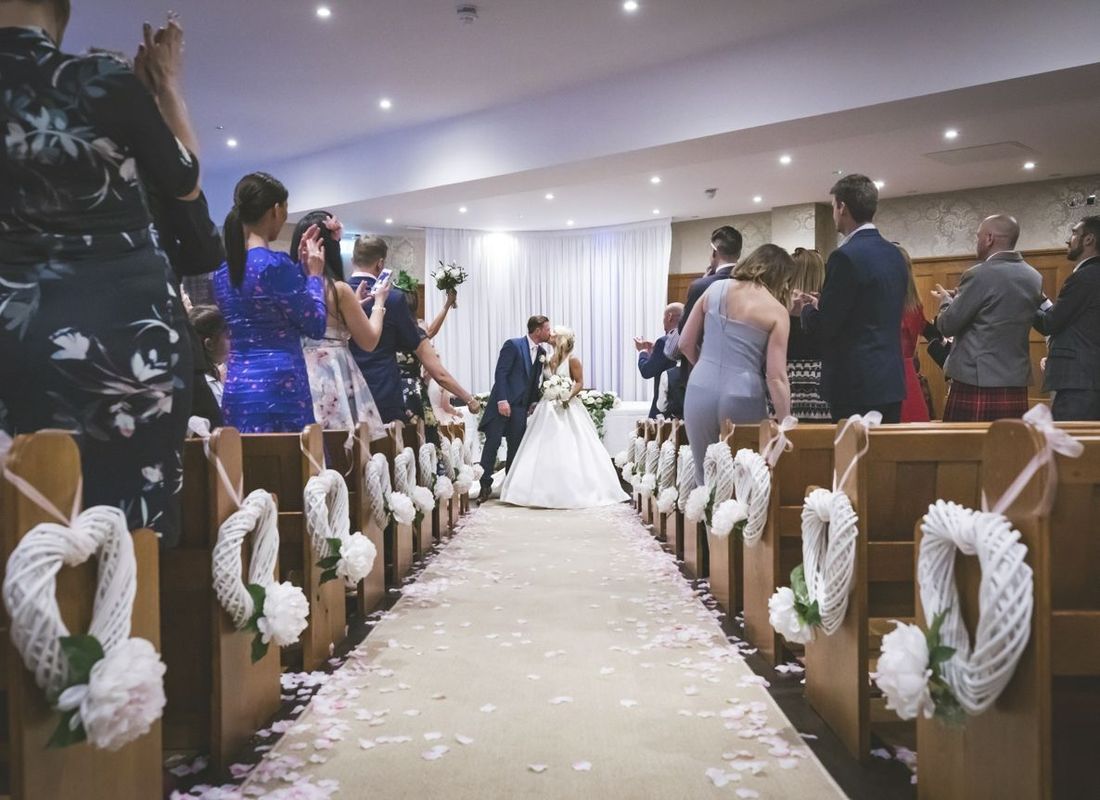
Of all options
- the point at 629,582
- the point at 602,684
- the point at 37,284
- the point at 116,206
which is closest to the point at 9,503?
the point at 37,284

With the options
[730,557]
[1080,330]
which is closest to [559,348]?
[1080,330]

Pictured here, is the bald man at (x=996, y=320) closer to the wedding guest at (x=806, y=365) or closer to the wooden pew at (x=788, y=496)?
the wedding guest at (x=806, y=365)

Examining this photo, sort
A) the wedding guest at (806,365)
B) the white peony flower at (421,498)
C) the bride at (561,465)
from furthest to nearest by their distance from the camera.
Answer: the bride at (561,465)
the wedding guest at (806,365)
the white peony flower at (421,498)

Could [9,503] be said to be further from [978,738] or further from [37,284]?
[978,738]

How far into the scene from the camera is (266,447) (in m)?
2.70

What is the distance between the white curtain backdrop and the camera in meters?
13.2

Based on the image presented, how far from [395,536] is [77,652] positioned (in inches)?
118

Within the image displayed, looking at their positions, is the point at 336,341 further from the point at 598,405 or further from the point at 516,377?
the point at 598,405

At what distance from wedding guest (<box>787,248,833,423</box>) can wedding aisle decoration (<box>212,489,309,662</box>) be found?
2837 millimetres

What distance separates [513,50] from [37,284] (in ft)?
20.3

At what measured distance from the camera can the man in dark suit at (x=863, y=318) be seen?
Result: 3500 millimetres

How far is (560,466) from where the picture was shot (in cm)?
743

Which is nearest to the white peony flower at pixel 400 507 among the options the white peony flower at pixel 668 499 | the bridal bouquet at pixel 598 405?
the white peony flower at pixel 668 499

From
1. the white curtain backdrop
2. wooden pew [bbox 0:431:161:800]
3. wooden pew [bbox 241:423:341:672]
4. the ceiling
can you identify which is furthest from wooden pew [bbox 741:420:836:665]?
the white curtain backdrop
